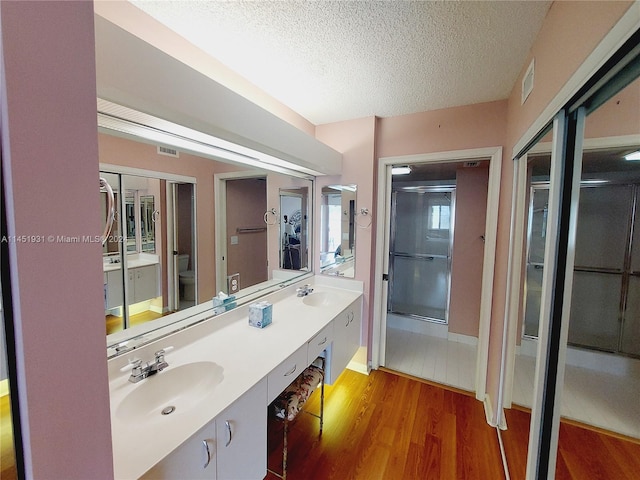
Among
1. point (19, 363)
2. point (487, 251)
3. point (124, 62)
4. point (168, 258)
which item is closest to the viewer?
point (19, 363)

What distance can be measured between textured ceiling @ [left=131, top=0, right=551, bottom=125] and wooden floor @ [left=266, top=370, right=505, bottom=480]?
95.5 inches

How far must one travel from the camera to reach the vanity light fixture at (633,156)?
0.86m

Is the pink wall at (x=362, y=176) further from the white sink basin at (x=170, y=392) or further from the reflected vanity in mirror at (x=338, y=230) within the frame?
the white sink basin at (x=170, y=392)

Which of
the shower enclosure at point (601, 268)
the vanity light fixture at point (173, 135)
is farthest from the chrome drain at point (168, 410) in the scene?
the shower enclosure at point (601, 268)

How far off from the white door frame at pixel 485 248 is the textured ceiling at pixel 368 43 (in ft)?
1.42

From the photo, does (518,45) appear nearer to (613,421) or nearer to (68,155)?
(613,421)

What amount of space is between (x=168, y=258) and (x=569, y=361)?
1.99 metres

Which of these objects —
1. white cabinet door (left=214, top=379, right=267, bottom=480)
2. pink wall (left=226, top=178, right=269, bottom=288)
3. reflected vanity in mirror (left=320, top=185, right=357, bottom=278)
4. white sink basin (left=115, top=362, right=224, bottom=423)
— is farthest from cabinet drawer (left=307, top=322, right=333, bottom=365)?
reflected vanity in mirror (left=320, top=185, right=357, bottom=278)

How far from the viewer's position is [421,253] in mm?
3768

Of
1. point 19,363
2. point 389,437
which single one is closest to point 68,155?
point 19,363

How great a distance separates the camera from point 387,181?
96.0 inches

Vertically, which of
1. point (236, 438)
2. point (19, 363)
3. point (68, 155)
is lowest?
point (236, 438)

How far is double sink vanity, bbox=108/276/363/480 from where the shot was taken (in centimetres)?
81

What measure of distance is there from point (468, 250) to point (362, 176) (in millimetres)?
1759
